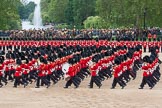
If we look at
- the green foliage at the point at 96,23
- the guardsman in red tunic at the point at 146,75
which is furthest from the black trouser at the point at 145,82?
the green foliage at the point at 96,23

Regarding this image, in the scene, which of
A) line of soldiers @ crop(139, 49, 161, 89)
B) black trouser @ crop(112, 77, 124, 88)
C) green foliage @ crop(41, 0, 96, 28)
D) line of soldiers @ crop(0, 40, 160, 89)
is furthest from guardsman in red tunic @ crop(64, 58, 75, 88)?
green foliage @ crop(41, 0, 96, 28)

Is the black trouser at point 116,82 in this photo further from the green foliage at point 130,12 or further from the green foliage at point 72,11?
the green foliage at point 72,11

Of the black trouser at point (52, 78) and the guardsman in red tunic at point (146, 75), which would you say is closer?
the guardsman in red tunic at point (146, 75)

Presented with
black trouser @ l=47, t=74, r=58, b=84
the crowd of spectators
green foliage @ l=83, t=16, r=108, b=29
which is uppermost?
black trouser @ l=47, t=74, r=58, b=84

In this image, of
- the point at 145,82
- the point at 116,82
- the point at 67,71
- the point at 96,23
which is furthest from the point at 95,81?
the point at 96,23

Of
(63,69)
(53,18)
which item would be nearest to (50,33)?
(63,69)

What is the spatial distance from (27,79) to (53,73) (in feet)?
4.34

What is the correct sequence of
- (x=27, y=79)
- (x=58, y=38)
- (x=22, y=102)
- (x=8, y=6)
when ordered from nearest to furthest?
(x=22, y=102)
(x=27, y=79)
(x=58, y=38)
(x=8, y=6)

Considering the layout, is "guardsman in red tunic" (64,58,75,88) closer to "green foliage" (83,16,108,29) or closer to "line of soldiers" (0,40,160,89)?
"line of soldiers" (0,40,160,89)

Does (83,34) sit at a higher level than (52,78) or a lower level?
lower

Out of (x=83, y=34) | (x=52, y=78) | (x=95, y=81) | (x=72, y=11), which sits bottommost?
(x=72, y=11)

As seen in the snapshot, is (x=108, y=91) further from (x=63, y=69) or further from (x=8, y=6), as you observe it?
(x=8, y=6)

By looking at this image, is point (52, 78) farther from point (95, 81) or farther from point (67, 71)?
point (95, 81)

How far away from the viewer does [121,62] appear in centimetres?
2897
